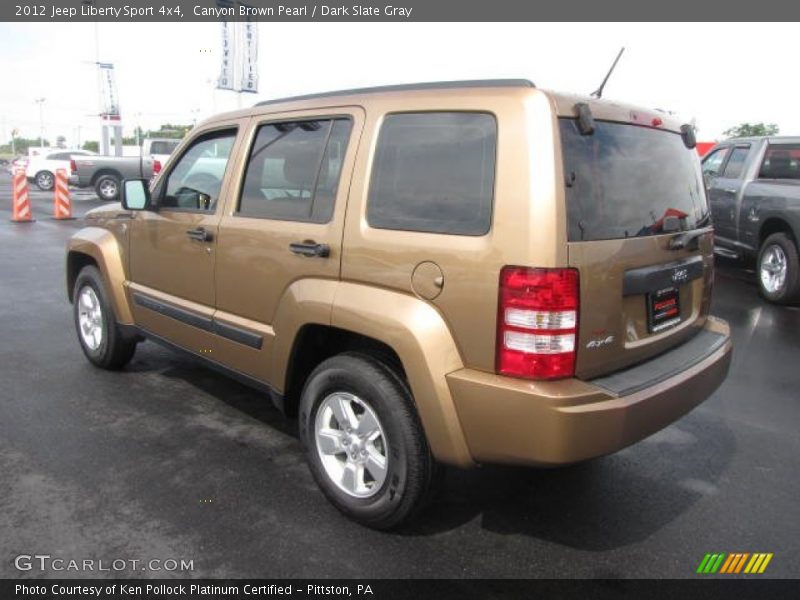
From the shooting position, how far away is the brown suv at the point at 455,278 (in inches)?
95.2

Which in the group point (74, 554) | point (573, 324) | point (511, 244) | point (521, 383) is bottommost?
point (74, 554)

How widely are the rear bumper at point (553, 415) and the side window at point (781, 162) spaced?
640cm

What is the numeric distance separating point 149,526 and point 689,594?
2.24 metres

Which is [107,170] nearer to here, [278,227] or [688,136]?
[278,227]

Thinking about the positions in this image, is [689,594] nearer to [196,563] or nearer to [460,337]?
[460,337]

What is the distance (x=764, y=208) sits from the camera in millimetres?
7719

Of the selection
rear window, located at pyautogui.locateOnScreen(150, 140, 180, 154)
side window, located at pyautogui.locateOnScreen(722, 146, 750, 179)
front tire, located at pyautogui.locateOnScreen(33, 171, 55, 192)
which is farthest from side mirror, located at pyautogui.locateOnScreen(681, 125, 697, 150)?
front tire, located at pyautogui.locateOnScreen(33, 171, 55, 192)

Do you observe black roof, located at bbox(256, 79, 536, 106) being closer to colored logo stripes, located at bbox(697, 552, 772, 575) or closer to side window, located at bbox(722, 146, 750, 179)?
colored logo stripes, located at bbox(697, 552, 772, 575)

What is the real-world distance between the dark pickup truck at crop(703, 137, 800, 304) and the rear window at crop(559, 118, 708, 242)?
4.30m

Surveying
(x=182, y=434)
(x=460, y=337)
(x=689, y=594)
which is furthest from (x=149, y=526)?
(x=689, y=594)

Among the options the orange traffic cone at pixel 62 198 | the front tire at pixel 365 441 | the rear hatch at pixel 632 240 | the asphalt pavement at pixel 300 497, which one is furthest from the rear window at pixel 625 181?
the orange traffic cone at pixel 62 198

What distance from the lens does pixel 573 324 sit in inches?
95.9
